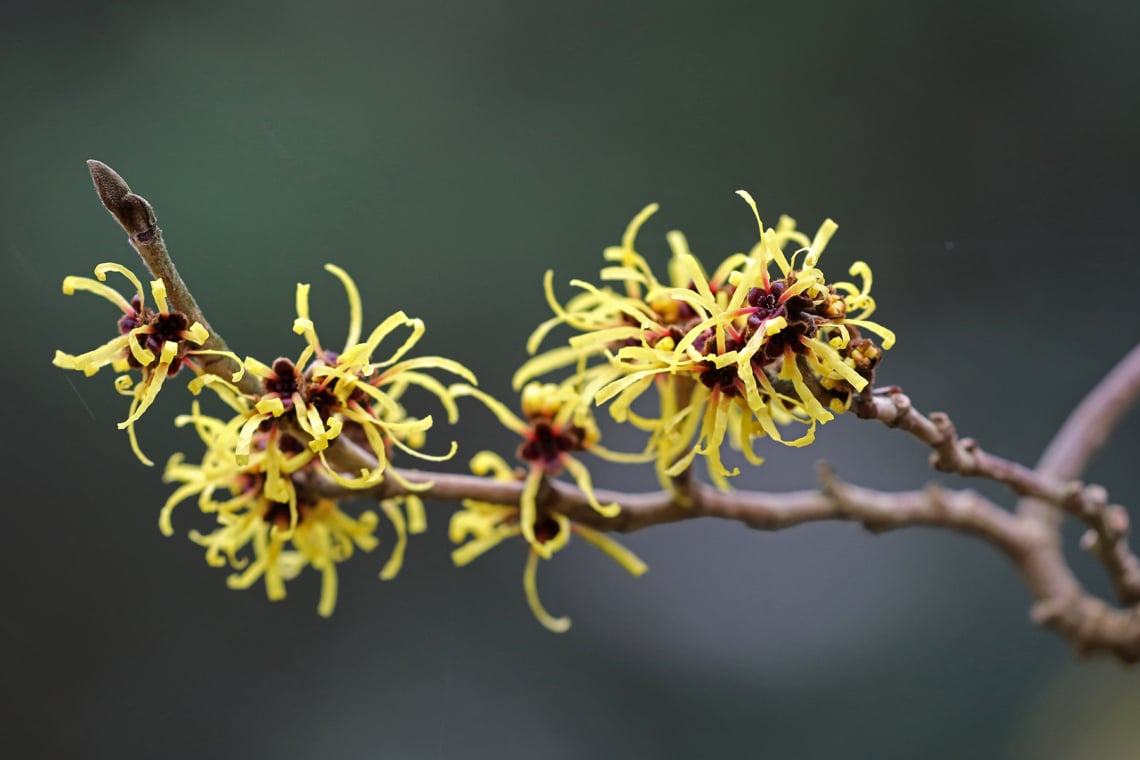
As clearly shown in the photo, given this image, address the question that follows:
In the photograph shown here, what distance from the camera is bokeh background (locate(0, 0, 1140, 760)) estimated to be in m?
1.23

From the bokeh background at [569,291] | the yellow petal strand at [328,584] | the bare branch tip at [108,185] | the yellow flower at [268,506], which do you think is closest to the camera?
the bare branch tip at [108,185]

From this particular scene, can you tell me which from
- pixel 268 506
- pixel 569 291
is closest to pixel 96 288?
pixel 268 506

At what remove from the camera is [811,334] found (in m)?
0.51

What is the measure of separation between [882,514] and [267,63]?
0.88m

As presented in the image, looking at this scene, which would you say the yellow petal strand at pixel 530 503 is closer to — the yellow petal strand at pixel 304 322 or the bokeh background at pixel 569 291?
the yellow petal strand at pixel 304 322

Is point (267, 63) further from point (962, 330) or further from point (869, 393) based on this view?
point (962, 330)

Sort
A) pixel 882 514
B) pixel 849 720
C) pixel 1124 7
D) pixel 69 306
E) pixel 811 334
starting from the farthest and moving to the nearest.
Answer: pixel 849 720 → pixel 1124 7 → pixel 69 306 → pixel 882 514 → pixel 811 334

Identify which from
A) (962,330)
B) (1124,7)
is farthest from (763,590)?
(1124,7)

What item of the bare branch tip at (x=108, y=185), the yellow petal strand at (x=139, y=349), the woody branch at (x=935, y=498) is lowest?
the woody branch at (x=935, y=498)

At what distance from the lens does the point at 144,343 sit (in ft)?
1.69

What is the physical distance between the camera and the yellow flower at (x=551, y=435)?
628 mm

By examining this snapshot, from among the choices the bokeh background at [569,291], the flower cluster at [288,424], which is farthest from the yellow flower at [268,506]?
the bokeh background at [569,291]

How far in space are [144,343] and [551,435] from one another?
0.24 meters

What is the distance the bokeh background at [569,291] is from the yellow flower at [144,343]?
0.61 meters
